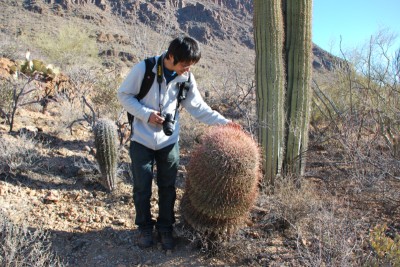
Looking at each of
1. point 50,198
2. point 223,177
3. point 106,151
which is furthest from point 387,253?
point 50,198

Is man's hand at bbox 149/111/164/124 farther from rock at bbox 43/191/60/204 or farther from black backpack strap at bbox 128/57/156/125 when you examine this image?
rock at bbox 43/191/60/204

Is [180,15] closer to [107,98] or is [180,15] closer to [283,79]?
[107,98]

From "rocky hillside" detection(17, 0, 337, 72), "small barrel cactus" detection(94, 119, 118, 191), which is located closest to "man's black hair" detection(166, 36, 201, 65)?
"small barrel cactus" detection(94, 119, 118, 191)

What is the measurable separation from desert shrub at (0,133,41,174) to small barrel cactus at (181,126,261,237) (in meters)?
2.45

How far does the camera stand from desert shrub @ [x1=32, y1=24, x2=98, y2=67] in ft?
50.8

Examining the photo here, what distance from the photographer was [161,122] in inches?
126

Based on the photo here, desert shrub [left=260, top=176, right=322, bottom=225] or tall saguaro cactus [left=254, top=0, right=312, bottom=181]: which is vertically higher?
tall saguaro cactus [left=254, top=0, right=312, bottom=181]

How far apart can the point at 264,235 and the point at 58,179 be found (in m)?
2.61

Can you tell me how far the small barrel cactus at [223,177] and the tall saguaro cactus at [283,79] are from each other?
1788 mm

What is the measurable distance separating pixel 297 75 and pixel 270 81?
1.58ft

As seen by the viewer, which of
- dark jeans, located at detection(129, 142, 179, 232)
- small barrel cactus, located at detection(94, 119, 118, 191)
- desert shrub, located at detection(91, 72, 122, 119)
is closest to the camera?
dark jeans, located at detection(129, 142, 179, 232)

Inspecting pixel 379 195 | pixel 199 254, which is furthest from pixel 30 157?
pixel 379 195

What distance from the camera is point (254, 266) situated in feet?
11.3

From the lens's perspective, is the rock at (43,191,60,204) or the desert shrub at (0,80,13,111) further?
the desert shrub at (0,80,13,111)
